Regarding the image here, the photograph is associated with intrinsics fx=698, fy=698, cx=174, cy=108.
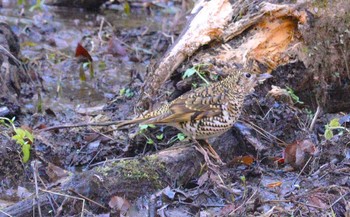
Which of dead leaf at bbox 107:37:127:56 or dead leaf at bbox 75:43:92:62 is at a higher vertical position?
dead leaf at bbox 75:43:92:62

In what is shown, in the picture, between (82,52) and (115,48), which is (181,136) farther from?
(115,48)

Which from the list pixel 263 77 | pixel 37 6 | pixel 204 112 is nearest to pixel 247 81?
pixel 263 77

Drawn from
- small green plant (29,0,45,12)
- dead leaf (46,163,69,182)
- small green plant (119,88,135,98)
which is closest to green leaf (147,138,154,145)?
dead leaf (46,163,69,182)

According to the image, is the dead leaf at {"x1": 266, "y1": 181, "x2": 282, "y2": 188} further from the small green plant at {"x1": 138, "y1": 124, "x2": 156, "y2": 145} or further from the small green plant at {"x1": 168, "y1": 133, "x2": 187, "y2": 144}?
the small green plant at {"x1": 138, "y1": 124, "x2": 156, "y2": 145}

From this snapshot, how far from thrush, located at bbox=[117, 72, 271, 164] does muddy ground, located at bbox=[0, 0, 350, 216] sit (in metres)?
0.28

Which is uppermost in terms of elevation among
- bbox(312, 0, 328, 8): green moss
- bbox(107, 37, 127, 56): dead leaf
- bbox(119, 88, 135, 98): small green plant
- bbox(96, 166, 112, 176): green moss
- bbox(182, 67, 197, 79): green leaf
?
bbox(312, 0, 328, 8): green moss

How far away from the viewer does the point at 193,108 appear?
239 inches

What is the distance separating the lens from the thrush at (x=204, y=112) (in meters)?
5.99

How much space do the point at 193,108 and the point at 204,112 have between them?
10 cm

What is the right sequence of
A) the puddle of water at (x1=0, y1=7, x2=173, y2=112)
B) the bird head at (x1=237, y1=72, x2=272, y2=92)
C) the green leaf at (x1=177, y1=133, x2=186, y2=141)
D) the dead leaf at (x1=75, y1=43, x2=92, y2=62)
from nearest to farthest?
the bird head at (x1=237, y1=72, x2=272, y2=92) → the green leaf at (x1=177, y1=133, x2=186, y2=141) → the puddle of water at (x1=0, y1=7, x2=173, y2=112) → the dead leaf at (x1=75, y1=43, x2=92, y2=62)

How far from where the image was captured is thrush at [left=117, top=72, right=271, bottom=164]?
19.6ft

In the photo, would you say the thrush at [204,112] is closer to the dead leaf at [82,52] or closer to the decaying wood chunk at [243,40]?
the decaying wood chunk at [243,40]

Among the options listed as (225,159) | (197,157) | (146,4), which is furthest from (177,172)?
(146,4)

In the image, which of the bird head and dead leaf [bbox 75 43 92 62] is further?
dead leaf [bbox 75 43 92 62]
